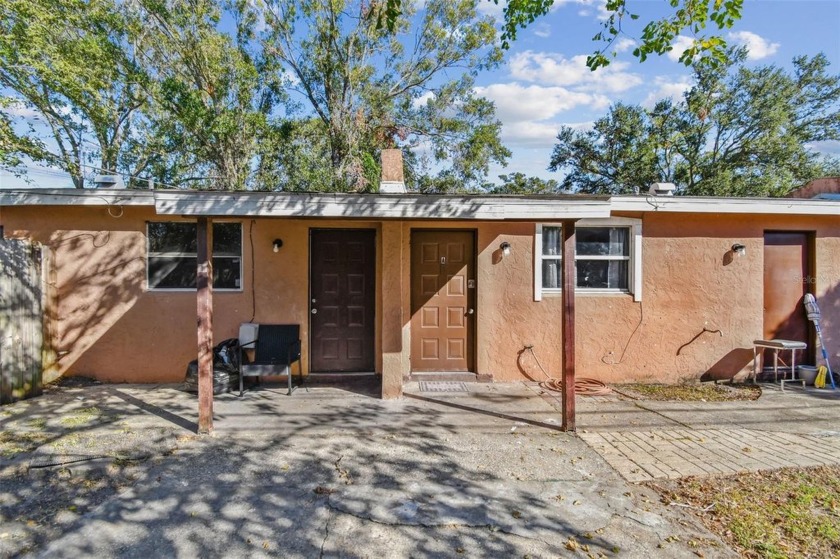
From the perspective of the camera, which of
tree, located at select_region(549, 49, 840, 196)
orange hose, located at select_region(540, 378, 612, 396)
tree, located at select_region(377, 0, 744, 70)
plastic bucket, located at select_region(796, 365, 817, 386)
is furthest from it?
tree, located at select_region(549, 49, 840, 196)

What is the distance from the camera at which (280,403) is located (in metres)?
5.30

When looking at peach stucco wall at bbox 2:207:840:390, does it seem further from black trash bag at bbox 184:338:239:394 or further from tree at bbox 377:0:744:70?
tree at bbox 377:0:744:70

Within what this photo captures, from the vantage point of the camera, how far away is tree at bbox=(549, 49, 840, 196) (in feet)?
53.9

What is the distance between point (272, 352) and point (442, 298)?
8.18ft

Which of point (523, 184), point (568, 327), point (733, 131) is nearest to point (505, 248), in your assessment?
point (568, 327)

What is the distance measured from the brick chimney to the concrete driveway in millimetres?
2844

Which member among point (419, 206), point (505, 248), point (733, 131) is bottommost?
point (505, 248)

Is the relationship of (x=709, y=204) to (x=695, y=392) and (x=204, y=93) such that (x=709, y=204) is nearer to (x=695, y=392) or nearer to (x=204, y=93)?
(x=695, y=392)

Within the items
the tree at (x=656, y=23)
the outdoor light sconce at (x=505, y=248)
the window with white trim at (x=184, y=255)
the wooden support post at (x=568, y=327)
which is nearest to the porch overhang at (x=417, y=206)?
the wooden support post at (x=568, y=327)

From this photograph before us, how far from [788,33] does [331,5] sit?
41.3ft

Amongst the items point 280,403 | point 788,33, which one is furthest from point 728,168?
point 280,403

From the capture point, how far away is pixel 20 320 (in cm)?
526

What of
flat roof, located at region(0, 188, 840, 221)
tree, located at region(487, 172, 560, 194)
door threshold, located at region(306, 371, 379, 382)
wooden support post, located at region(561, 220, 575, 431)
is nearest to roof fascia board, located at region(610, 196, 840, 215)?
flat roof, located at region(0, 188, 840, 221)

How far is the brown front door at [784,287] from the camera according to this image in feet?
21.9
